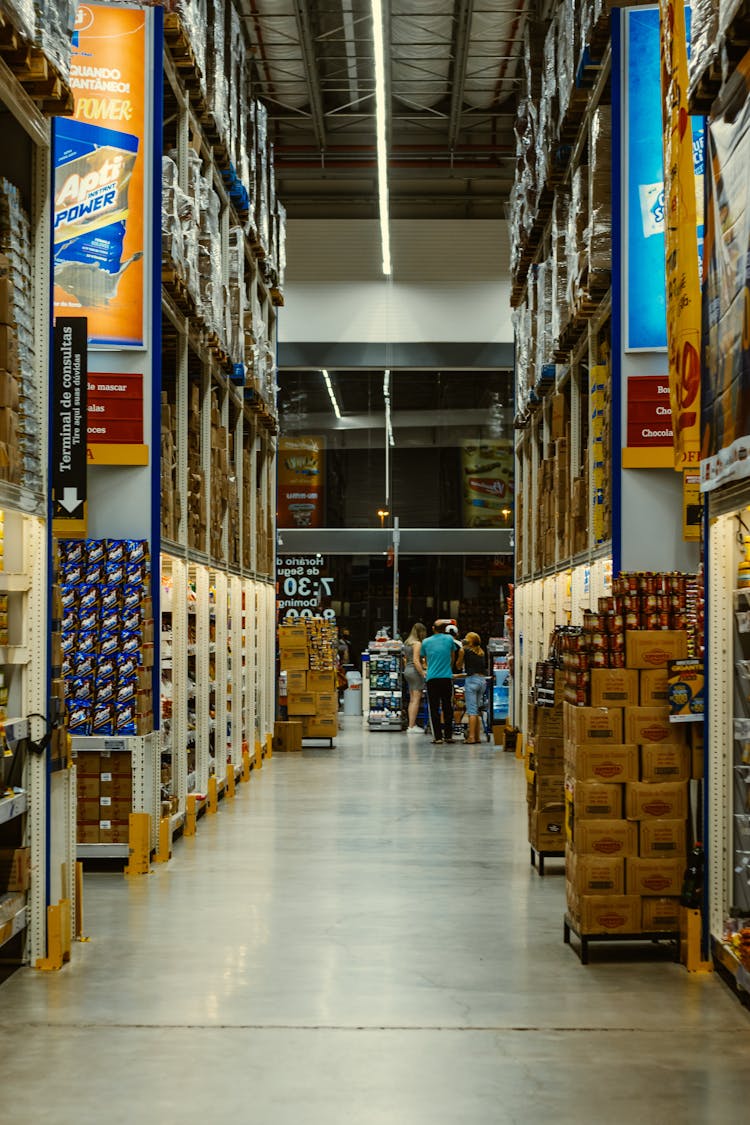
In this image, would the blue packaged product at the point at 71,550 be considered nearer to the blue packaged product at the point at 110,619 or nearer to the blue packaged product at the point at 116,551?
the blue packaged product at the point at 116,551

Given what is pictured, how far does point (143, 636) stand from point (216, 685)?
4.14 metres

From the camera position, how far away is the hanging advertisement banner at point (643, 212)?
31.5 feet

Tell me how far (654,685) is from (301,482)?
929 inches

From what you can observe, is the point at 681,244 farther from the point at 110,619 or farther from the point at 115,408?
the point at 110,619

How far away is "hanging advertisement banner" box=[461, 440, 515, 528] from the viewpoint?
99.6ft

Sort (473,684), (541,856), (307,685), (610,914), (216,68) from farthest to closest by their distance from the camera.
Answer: (473,684)
(307,685)
(216,68)
(541,856)
(610,914)

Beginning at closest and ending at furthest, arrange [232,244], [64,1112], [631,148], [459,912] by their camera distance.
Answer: [64,1112] → [459,912] → [631,148] → [232,244]

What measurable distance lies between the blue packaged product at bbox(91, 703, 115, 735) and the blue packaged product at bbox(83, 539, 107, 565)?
1035 mm

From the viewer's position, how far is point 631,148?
31.6ft

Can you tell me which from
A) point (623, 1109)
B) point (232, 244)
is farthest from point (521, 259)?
point (623, 1109)

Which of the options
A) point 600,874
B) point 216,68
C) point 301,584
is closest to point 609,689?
point 600,874

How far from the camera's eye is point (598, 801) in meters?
7.09

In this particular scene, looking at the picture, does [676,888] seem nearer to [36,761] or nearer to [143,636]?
[36,761]

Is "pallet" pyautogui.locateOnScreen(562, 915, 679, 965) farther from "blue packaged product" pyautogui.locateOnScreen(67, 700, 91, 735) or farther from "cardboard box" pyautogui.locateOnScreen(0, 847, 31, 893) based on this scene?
"blue packaged product" pyautogui.locateOnScreen(67, 700, 91, 735)
